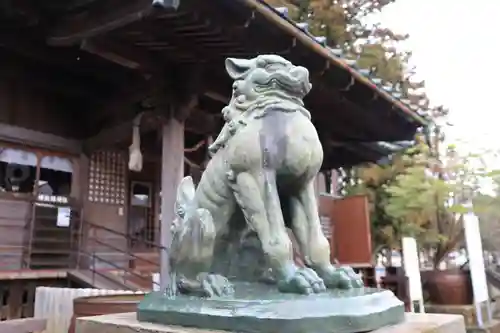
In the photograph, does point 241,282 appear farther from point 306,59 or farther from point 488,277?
point 488,277

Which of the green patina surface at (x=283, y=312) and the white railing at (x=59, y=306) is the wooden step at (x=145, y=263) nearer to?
the white railing at (x=59, y=306)

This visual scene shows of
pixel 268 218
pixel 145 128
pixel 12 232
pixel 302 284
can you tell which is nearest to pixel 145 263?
pixel 12 232

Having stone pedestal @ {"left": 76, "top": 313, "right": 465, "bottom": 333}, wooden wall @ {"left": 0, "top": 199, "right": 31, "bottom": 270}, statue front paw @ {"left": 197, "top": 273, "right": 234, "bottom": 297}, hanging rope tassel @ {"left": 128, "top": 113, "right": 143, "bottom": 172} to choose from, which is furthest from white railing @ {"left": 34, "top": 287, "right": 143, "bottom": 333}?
statue front paw @ {"left": 197, "top": 273, "right": 234, "bottom": 297}

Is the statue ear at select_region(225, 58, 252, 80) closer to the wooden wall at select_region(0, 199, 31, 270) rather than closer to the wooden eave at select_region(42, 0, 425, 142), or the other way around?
the wooden eave at select_region(42, 0, 425, 142)

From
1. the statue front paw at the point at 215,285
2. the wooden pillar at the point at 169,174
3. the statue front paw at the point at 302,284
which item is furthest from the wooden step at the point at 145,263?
the statue front paw at the point at 302,284

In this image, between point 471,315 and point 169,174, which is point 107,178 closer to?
point 169,174

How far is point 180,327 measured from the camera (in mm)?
1905

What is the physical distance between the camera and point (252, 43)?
549 centimetres

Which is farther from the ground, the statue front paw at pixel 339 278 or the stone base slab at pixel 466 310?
the statue front paw at pixel 339 278

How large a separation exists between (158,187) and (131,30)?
594cm

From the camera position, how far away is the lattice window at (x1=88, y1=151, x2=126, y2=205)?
881 cm

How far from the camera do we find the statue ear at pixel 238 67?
2.37 m

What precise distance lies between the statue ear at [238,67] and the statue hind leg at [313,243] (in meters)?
0.63

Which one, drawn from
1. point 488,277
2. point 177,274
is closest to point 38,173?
point 177,274
